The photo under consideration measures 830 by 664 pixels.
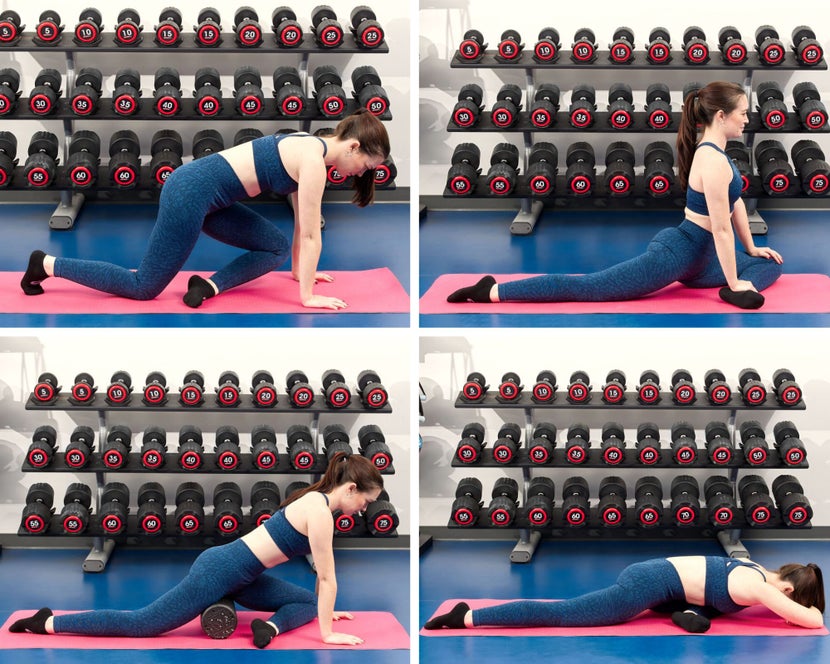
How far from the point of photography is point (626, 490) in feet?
18.1

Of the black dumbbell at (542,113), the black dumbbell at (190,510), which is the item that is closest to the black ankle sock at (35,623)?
the black dumbbell at (190,510)

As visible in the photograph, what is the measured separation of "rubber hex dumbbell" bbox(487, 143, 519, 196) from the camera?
5.64 meters

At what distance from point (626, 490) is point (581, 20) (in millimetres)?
2184

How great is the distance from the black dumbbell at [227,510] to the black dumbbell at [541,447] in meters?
1.17

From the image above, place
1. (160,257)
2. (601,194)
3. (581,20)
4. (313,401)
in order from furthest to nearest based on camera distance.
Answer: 1. (581,20)
2. (601,194)
3. (313,401)
4. (160,257)

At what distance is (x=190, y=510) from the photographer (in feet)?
17.0

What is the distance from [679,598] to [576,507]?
36.3 inches

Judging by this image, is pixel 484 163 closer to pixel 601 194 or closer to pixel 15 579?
pixel 601 194

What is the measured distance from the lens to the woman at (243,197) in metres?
4.34

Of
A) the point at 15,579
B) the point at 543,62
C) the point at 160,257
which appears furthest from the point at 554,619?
the point at 543,62

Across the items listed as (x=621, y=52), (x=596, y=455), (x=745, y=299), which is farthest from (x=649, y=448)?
(x=621, y=52)

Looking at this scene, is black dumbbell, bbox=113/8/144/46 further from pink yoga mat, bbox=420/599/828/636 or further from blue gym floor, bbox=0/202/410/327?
pink yoga mat, bbox=420/599/828/636

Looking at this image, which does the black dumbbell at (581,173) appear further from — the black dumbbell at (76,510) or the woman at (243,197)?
the black dumbbell at (76,510)

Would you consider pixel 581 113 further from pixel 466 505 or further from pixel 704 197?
pixel 466 505
